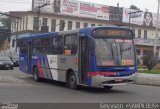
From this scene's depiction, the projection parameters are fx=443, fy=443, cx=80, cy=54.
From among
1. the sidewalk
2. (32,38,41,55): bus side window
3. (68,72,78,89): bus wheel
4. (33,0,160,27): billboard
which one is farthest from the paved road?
(33,0,160,27): billboard

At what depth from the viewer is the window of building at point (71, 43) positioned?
20.6 meters

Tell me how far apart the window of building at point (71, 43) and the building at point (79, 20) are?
4934 cm

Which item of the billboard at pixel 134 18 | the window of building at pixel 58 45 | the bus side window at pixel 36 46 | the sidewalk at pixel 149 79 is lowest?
the sidewalk at pixel 149 79

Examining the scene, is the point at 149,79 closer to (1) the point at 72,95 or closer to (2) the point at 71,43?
(2) the point at 71,43

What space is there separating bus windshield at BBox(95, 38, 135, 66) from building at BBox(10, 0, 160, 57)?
51629 millimetres

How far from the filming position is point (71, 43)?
21062 millimetres

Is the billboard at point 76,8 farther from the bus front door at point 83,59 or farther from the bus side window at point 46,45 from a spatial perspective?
the bus front door at point 83,59

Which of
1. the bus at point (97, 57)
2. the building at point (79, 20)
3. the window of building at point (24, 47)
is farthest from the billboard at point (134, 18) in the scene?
the bus at point (97, 57)

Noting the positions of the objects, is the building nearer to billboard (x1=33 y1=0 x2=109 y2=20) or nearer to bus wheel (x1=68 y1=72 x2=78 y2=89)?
billboard (x1=33 y1=0 x2=109 y2=20)

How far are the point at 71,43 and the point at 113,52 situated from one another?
2.67 m

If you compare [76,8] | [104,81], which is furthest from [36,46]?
[76,8]

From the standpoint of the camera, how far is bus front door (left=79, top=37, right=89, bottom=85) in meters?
19.6

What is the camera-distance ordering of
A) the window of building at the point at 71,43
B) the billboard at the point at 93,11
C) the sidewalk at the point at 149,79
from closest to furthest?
the window of building at the point at 71,43, the sidewalk at the point at 149,79, the billboard at the point at 93,11

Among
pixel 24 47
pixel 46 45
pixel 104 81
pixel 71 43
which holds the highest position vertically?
pixel 71 43
